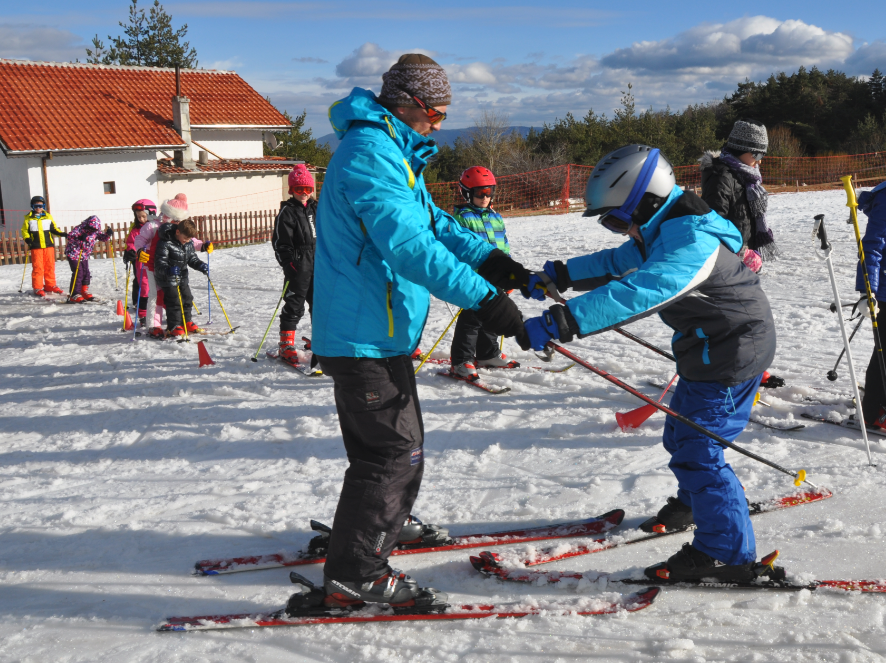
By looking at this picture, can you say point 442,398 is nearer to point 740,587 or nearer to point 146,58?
point 740,587

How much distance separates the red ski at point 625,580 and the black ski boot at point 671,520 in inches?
17.6

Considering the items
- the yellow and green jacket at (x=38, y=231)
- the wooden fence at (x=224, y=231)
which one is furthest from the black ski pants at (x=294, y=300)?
the wooden fence at (x=224, y=231)

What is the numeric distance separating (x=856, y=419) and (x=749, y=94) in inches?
1491

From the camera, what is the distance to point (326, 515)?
3.81 metres

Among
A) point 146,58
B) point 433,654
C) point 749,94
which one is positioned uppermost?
point 146,58

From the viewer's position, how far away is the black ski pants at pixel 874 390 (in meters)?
4.52

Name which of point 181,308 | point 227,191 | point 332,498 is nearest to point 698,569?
point 332,498

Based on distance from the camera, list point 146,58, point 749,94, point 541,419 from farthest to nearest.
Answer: point 146,58, point 749,94, point 541,419

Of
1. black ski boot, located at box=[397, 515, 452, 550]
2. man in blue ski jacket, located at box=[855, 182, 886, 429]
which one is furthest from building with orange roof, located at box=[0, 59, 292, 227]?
man in blue ski jacket, located at box=[855, 182, 886, 429]

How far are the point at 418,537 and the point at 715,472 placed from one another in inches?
56.4

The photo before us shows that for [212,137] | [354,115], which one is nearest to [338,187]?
[354,115]

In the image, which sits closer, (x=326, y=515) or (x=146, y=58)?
(x=326, y=515)

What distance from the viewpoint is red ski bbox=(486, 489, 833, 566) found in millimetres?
3201

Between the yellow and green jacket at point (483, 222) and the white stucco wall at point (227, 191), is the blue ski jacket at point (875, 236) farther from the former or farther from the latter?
the white stucco wall at point (227, 191)
